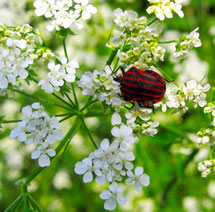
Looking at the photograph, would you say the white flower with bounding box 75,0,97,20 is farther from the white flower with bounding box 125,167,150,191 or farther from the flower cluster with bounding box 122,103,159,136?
the white flower with bounding box 125,167,150,191

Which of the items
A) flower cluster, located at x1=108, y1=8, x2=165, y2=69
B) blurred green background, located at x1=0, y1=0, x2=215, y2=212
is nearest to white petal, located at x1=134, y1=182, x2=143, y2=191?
flower cluster, located at x1=108, y1=8, x2=165, y2=69

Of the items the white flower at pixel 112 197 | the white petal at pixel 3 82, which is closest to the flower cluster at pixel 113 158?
the white flower at pixel 112 197

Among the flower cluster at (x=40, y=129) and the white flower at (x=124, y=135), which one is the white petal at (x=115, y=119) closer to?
the white flower at (x=124, y=135)

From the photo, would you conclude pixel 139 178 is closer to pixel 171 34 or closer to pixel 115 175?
pixel 115 175

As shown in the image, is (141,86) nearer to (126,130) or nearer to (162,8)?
(126,130)

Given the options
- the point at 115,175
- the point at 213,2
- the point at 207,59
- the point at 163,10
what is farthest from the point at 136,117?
the point at 213,2

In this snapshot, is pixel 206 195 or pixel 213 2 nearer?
pixel 206 195

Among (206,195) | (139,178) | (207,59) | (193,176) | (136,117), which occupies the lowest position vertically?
(206,195)
